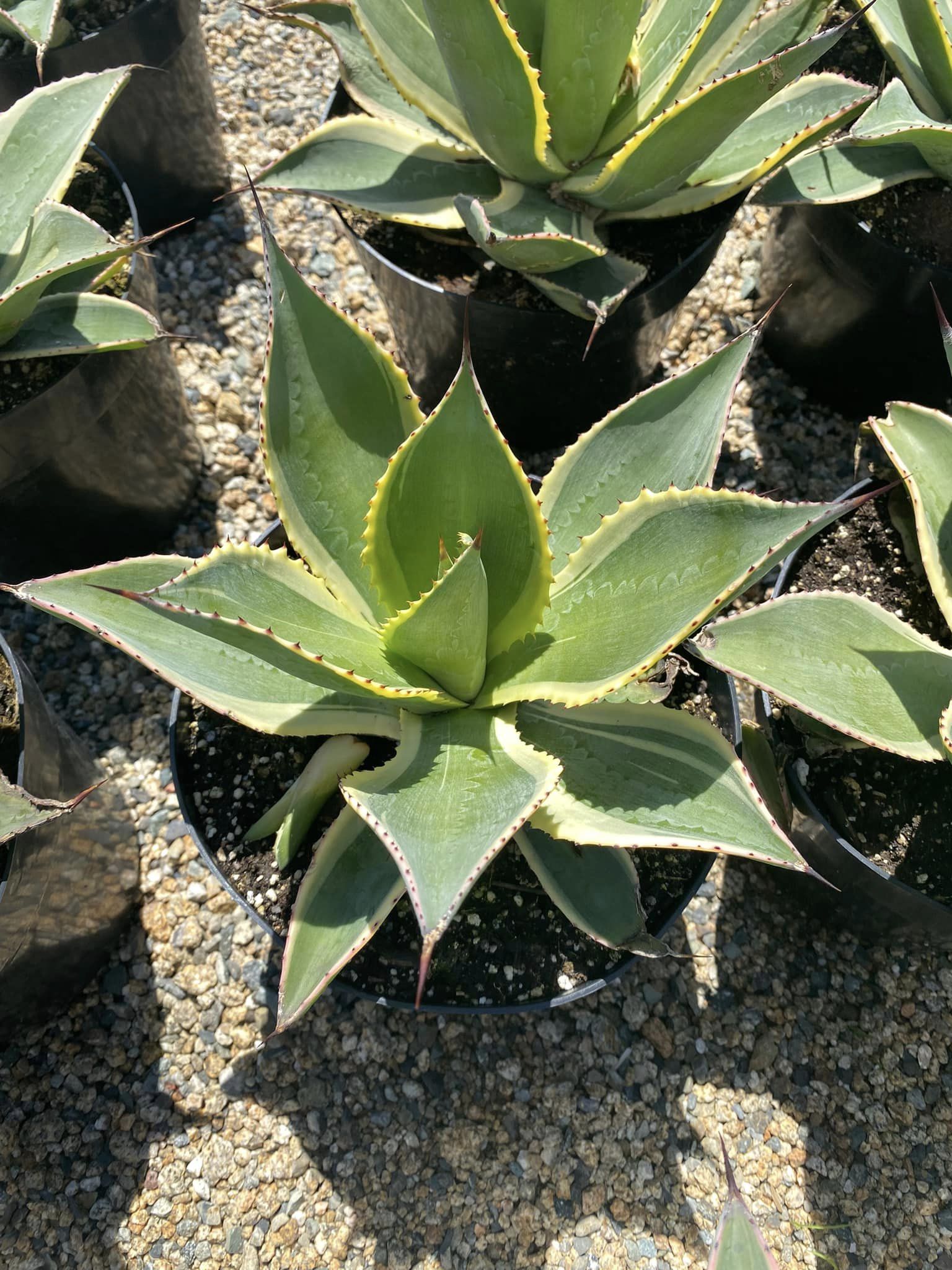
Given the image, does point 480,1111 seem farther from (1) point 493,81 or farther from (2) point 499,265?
(1) point 493,81

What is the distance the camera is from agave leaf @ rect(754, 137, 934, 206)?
1528 mm

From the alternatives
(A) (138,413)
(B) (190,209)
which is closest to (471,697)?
(A) (138,413)

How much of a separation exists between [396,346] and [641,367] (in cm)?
55

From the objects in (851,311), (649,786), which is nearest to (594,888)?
(649,786)

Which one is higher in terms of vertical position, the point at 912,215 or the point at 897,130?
the point at 897,130

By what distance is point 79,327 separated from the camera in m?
1.50

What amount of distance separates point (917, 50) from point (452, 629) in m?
1.31

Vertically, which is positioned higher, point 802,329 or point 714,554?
point 714,554

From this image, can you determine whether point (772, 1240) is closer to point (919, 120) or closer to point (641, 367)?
point (641, 367)

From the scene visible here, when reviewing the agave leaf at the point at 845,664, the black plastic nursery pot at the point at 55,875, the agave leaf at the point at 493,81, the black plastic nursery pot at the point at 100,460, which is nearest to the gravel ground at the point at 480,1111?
the black plastic nursery pot at the point at 55,875

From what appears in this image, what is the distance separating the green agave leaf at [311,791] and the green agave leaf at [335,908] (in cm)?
6

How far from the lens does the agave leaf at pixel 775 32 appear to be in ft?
4.62

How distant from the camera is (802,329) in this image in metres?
1.98

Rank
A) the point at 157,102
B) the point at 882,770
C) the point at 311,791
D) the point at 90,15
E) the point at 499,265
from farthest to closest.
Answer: the point at 157,102 < the point at 90,15 < the point at 499,265 < the point at 882,770 < the point at 311,791
